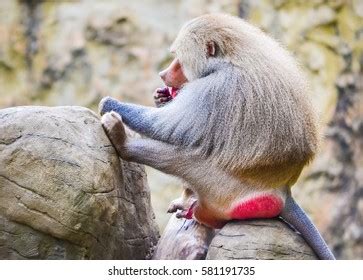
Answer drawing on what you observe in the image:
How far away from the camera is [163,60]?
6.07 m

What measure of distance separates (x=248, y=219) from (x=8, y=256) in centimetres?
90

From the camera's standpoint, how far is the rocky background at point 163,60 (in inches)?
230

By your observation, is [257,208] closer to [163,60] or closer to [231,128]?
[231,128]

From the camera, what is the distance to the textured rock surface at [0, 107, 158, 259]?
2.69 metres

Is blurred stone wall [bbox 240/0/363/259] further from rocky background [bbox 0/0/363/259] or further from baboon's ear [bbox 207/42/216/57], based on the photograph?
Result: baboon's ear [bbox 207/42/216/57]

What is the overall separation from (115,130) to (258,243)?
0.69 metres

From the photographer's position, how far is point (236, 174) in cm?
284

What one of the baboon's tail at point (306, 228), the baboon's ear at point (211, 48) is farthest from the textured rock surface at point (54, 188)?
the baboon's tail at point (306, 228)

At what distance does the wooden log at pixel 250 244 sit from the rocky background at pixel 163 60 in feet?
8.56

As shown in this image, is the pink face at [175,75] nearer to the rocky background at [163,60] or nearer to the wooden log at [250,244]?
the wooden log at [250,244]

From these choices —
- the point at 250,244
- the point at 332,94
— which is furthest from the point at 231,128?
the point at 332,94

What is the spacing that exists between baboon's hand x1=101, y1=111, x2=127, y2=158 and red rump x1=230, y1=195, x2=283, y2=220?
1.63ft
